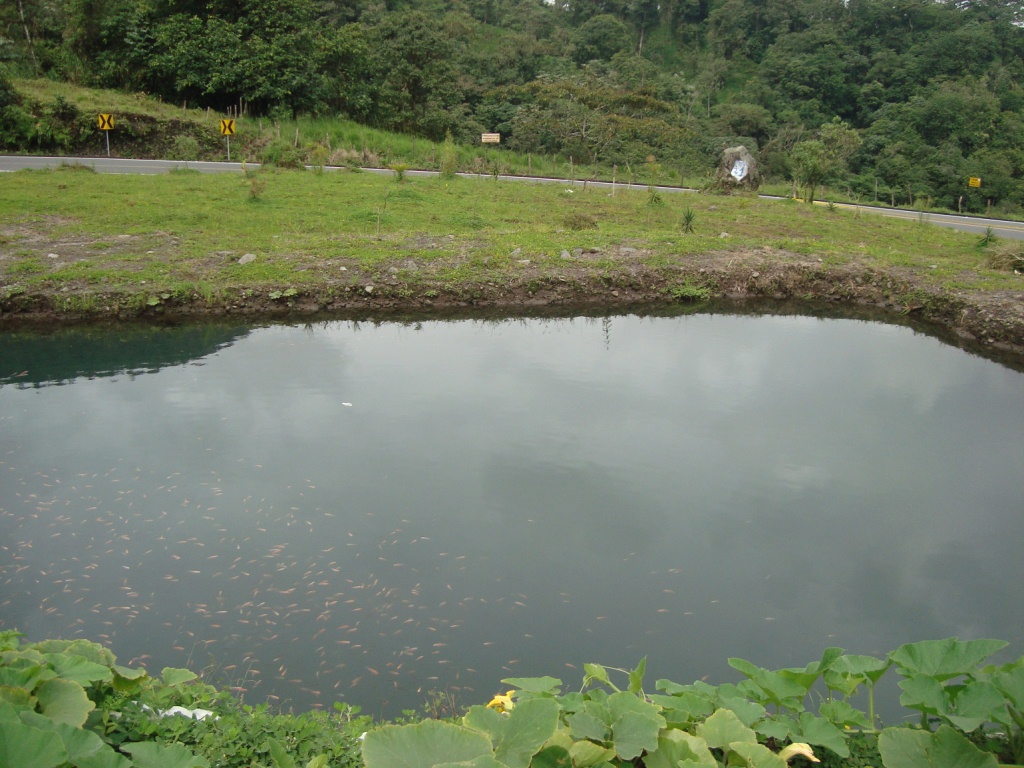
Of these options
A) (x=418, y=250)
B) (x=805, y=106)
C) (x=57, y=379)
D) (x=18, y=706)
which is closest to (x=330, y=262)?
(x=418, y=250)

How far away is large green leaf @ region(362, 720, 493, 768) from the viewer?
6.35ft

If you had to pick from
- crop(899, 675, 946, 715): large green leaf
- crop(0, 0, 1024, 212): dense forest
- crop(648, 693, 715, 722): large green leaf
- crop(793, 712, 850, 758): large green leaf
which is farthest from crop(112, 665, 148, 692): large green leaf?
crop(0, 0, 1024, 212): dense forest

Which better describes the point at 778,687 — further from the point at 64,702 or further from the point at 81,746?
the point at 64,702

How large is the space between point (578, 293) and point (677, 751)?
9.30 meters

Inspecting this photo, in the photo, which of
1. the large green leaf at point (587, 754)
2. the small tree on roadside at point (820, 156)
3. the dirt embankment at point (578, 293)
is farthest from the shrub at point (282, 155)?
the large green leaf at point (587, 754)

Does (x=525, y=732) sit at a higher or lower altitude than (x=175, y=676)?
higher

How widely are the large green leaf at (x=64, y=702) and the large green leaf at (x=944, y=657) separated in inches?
95.5

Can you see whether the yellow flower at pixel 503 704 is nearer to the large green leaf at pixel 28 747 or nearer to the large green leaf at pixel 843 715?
the large green leaf at pixel 843 715

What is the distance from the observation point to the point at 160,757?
2.12 m

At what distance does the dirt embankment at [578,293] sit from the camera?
9898 mm

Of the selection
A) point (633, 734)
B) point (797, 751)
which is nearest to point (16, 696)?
point (633, 734)

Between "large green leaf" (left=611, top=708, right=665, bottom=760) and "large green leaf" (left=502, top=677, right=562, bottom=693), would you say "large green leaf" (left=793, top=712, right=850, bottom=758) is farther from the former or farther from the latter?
"large green leaf" (left=502, top=677, right=562, bottom=693)

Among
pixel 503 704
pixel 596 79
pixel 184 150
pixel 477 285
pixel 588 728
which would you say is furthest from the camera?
pixel 596 79

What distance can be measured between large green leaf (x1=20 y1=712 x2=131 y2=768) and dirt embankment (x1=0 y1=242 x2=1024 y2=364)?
855 cm
